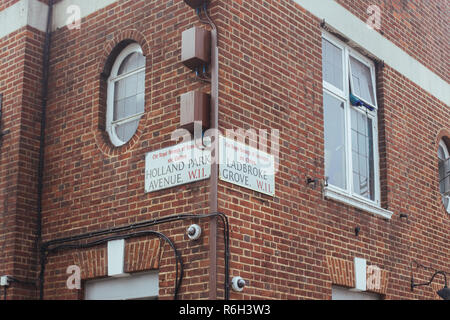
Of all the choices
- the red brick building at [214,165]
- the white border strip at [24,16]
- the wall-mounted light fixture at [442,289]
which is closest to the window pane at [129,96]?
the red brick building at [214,165]

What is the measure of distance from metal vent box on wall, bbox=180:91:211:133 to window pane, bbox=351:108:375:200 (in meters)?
3.02

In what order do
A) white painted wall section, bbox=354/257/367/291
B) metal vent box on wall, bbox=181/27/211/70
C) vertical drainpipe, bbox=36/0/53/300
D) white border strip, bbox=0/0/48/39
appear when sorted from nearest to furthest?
metal vent box on wall, bbox=181/27/211/70
white painted wall section, bbox=354/257/367/291
vertical drainpipe, bbox=36/0/53/300
white border strip, bbox=0/0/48/39

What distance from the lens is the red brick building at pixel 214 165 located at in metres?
8.05

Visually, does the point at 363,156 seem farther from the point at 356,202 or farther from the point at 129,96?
the point at 129,96

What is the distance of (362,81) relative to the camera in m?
10.7

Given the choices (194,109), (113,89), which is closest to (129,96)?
(113,89)

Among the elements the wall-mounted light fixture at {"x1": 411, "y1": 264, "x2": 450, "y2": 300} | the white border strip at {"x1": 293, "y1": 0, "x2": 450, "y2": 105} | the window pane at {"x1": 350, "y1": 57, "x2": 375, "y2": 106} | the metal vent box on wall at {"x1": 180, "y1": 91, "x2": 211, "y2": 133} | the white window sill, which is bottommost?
the wall-mounted light fixture at {"x1": 411, "y1": 264, "x2": 450, "y2": 300}

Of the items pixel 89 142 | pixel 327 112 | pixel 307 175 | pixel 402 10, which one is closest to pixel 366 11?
pixel 402 10

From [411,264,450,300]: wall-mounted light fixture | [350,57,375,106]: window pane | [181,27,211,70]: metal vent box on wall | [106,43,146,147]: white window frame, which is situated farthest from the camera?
[350,57,375,106]: window pane

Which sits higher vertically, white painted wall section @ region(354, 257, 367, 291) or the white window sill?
the white window sill

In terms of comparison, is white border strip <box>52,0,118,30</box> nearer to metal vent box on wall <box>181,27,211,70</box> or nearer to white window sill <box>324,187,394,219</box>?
metal vent box on wall <box>181,27,211,70</box>

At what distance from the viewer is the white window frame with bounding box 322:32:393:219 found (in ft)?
31.3

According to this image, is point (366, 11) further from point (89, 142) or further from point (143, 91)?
point (89, 142)

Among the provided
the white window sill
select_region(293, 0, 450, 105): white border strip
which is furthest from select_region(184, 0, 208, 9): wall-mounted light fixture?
the white window sill
